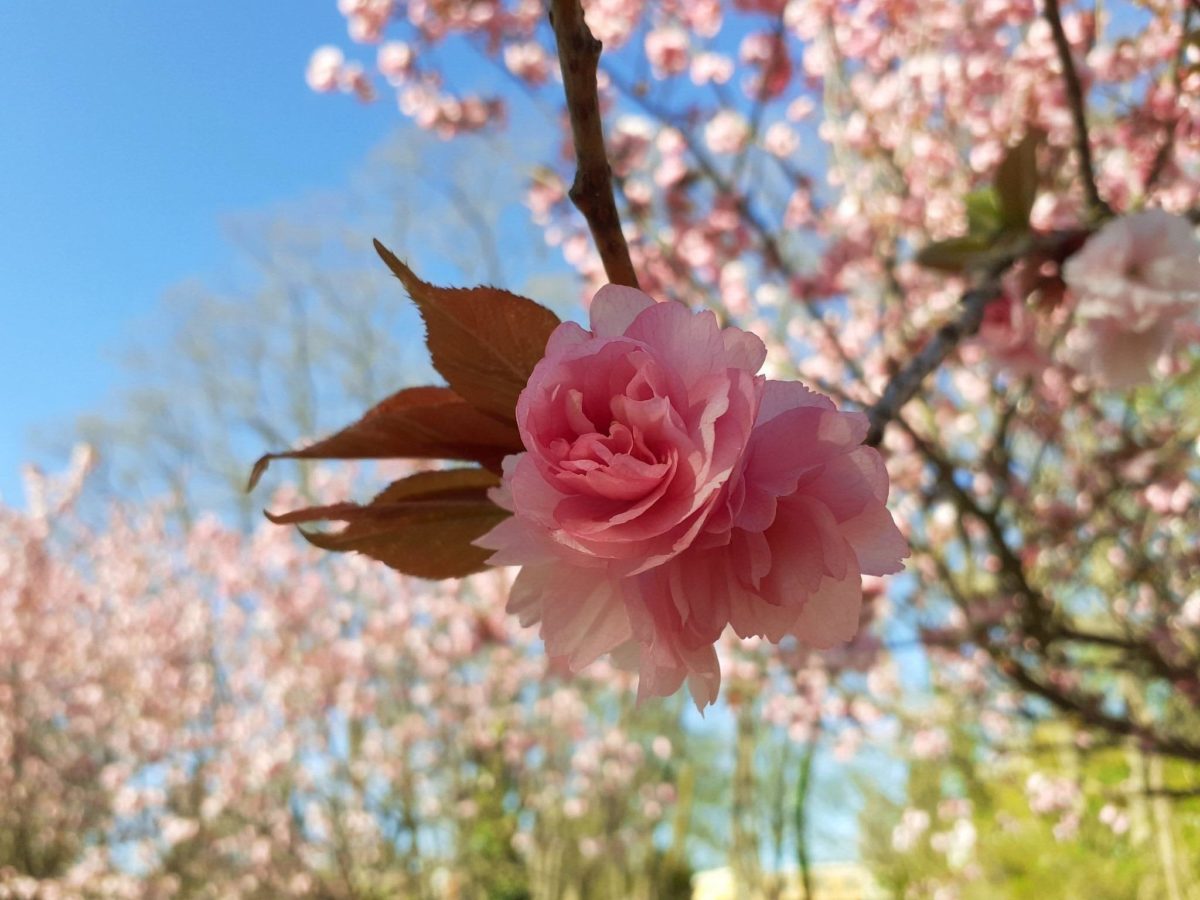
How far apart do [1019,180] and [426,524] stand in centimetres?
66

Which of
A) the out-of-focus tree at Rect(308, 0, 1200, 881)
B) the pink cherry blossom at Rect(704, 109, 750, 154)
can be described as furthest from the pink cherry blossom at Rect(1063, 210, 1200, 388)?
the pink cherry blossom at Rect(704, 109, 750, 154)

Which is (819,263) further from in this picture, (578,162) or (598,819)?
(598,819)

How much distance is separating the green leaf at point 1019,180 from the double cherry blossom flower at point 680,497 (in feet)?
1.98

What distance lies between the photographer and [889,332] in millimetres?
2191

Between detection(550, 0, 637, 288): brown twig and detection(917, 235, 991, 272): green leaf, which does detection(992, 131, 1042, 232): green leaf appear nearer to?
detection(917, 235, 991, 272): green leaf

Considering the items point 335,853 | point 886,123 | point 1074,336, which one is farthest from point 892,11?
point 335,853

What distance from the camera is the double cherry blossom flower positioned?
32 cm

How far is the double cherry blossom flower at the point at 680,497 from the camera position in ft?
1.04

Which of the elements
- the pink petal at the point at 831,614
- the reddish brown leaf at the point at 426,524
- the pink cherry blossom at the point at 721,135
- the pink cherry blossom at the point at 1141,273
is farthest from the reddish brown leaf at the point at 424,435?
the pink cherry blossom at the point at 721,135

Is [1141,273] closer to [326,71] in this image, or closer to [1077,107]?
[1077,107]

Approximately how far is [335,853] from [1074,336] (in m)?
4.75

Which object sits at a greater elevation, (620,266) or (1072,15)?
(1072,15)

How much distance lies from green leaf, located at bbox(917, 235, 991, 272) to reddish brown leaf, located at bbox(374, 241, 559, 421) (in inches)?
22.9

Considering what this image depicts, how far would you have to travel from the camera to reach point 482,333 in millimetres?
387
